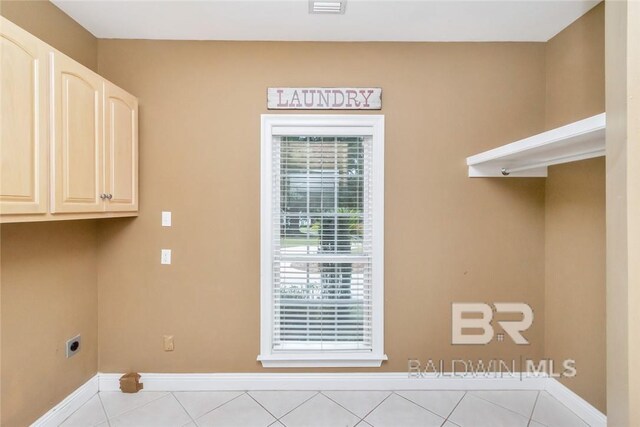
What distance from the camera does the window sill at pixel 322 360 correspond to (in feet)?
7.09

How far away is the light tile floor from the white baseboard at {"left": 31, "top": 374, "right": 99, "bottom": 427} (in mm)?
38

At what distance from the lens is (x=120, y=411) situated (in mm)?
1935

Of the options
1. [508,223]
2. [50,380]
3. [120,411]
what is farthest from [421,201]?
[50,380]

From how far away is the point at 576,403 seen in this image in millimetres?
1938

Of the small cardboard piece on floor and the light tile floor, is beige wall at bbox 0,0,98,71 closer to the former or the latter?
the small cardboard piece on floor

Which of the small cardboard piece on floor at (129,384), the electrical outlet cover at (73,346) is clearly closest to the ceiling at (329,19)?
the electrical outlet cover at (73,346)

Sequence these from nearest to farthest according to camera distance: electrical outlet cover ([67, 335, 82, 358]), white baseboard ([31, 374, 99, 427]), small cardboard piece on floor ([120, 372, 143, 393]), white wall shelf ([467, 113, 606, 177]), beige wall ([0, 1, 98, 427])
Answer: white wall shelf ([467, 113, 606, 177]) < beige wall ([0, 1, 98, 427]) < white baseboard ([31, 374, 99, 427]) < electrical outlet cover ([67, 335, 82, 358]) < small cardboard piece on floor ([120, 372, 143, 393])

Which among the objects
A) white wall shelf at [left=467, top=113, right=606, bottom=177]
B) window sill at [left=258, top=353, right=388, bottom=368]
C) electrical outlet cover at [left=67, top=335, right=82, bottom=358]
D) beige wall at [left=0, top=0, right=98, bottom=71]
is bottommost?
window sill at [left=258, top=353, right=388, bottom=368]

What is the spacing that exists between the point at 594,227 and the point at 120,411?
3.39 meters

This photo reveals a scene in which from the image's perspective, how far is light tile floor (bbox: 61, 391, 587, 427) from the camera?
73.0 inches

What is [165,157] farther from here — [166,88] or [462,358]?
[462,358]

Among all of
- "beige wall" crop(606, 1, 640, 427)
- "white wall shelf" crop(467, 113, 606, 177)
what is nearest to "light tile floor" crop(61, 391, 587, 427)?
"beige wall" crop(606, 1, 640, 427)

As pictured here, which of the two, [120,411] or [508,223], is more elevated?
[508,223]

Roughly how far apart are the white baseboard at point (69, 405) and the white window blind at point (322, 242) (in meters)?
1.37
